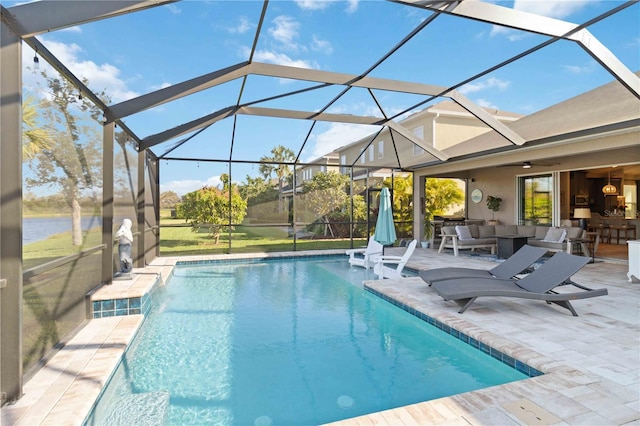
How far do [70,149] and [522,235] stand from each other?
10.8 metres

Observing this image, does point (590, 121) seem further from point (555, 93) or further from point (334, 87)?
point (334, 87)

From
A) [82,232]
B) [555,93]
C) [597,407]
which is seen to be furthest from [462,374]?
[555,93]

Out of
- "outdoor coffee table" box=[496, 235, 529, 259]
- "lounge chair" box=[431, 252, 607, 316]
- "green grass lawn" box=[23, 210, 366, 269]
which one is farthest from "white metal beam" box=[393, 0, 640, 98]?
"green grass lawn" box=[23, 210, 366, 269]

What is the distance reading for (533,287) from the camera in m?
5.09

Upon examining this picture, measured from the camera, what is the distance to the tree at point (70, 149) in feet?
12.0

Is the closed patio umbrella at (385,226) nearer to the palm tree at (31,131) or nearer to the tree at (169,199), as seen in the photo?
the tree at (169,199)

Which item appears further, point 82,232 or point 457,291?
point 457,291

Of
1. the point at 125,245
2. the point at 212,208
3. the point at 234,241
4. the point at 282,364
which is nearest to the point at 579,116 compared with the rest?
the point at 282,364

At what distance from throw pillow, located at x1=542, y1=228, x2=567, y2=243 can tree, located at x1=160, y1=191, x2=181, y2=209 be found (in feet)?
36.5

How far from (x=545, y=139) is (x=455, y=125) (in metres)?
7.94

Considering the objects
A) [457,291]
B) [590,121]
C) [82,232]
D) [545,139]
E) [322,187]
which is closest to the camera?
[82,232]

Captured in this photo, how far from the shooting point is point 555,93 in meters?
7.82

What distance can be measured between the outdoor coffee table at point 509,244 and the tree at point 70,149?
9391 millimetres

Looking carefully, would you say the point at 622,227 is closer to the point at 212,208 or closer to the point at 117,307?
the point at 212,208
